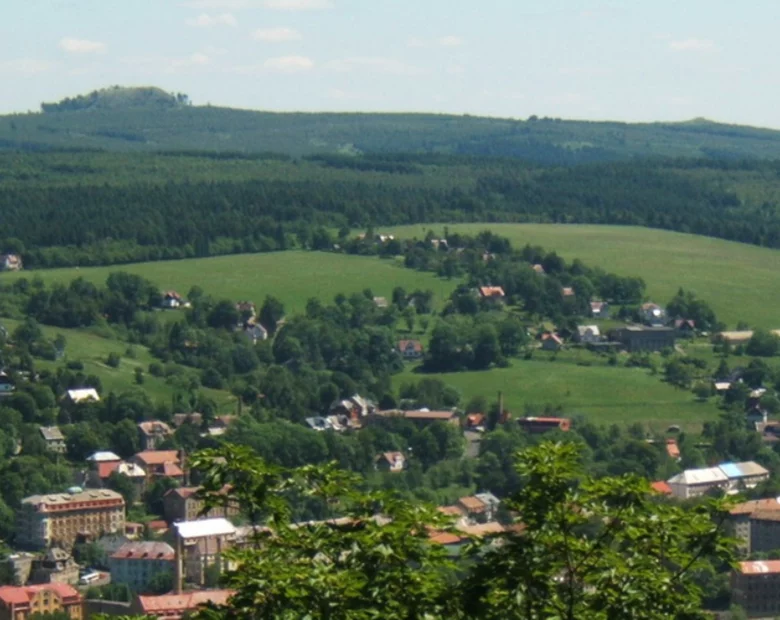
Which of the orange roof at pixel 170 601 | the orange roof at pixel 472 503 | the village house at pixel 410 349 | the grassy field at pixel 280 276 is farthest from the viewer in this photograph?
the grassy field at pixel 280 276

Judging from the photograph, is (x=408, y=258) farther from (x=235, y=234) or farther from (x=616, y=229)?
(x=616, y=229)

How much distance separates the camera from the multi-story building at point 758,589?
4038 centimetres

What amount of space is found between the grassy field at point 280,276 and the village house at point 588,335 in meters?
7.44

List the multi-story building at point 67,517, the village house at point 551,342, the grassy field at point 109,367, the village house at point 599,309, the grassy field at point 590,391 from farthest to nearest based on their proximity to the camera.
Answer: the village house at point 599,309 < the village house at point 551,342 < the grassy field at point 109,367 < the grassy field at point 590,391 < the multi-story building at point 67,517

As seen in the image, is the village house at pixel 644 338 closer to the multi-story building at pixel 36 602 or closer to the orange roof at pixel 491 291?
the orange roof at pixel 491 291

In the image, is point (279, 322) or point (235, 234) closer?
point (279, 322)

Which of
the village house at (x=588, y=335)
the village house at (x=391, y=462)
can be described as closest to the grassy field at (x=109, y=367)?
the village house at (x=391, y=462)

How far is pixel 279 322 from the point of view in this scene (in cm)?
8362

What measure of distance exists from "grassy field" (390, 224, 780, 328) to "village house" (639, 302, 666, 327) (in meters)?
2.06

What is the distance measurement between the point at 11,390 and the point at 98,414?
3.54 metres

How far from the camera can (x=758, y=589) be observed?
41125mm

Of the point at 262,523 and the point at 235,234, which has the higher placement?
the point at 262,523

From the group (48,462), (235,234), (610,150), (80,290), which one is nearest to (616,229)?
(235,234)

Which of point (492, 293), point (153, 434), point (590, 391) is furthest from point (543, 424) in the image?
point (492, 293)
